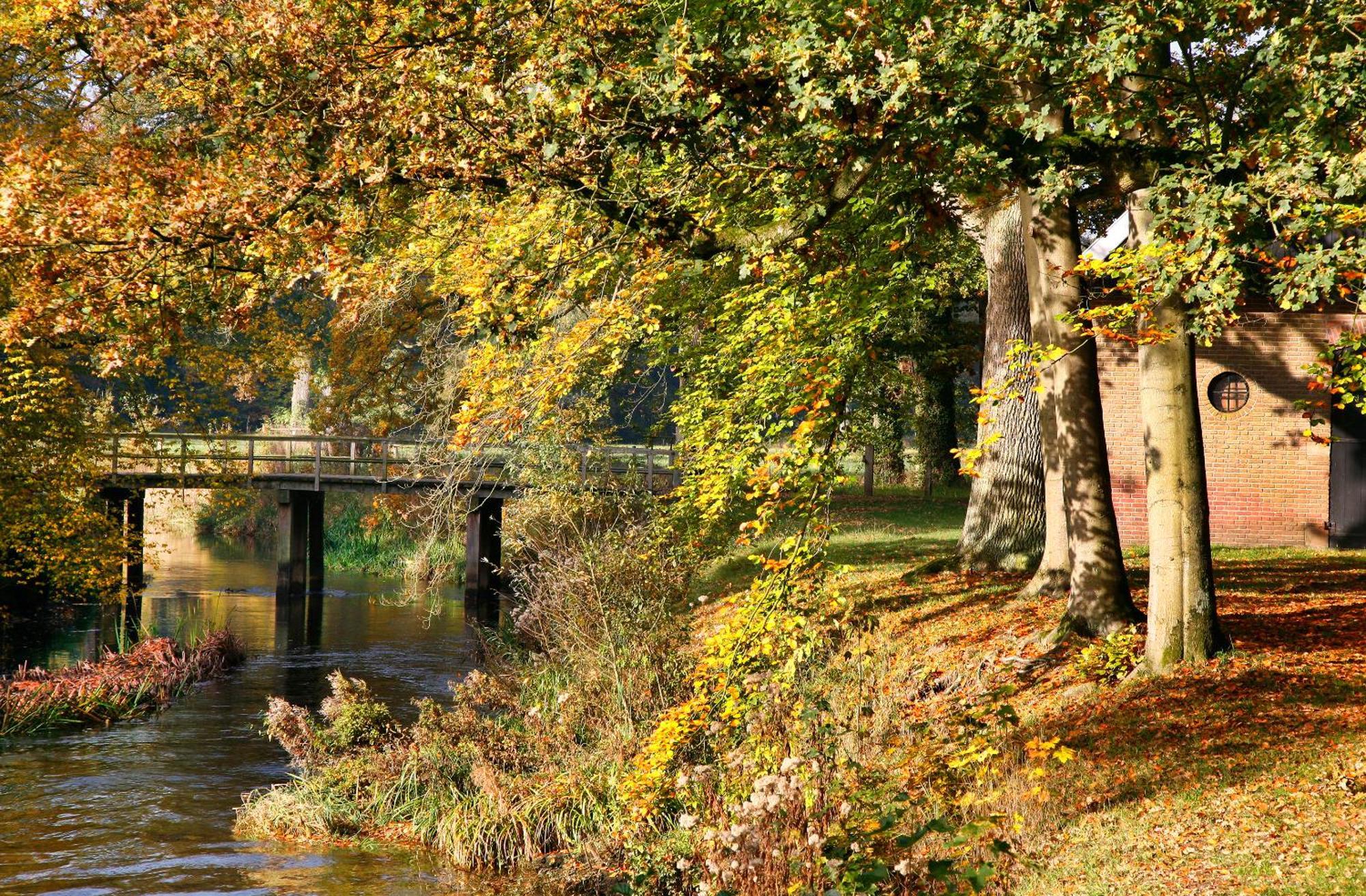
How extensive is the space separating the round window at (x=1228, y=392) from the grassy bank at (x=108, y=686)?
1701cm

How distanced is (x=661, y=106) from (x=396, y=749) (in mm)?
7241

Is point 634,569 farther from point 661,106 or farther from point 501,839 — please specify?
point 661,106

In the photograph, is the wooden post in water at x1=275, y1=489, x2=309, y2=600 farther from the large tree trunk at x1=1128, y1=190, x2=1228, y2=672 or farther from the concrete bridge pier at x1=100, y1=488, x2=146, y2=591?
the large tree trunk at x1=1128, y1=190, x2=1228, y2=672

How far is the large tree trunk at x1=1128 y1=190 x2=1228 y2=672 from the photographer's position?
10141 mm

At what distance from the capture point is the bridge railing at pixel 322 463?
22.9m

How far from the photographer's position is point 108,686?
1720cm

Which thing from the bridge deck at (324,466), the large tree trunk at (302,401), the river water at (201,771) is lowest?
the river water at (201,771)

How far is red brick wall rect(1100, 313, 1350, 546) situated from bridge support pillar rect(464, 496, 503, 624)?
44.5 feet

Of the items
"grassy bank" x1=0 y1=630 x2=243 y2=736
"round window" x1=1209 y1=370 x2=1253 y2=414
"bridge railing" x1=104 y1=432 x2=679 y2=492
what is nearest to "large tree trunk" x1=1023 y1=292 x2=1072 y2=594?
"bridge railing" x1=104 y1=432 x2=679 y2=492

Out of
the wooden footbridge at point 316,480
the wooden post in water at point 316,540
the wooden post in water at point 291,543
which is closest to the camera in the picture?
the wooden footbridge at point 316,480

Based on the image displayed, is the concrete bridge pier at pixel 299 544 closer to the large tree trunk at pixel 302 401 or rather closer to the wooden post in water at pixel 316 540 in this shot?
the wooden post in water at pixel 316 540

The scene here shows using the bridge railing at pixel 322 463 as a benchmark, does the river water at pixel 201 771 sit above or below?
below

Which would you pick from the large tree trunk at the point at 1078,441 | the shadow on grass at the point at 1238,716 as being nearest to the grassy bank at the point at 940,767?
the shadow on grass at the point at 1238,716

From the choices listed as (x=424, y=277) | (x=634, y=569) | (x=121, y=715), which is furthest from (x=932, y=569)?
(x=424, y=277)
